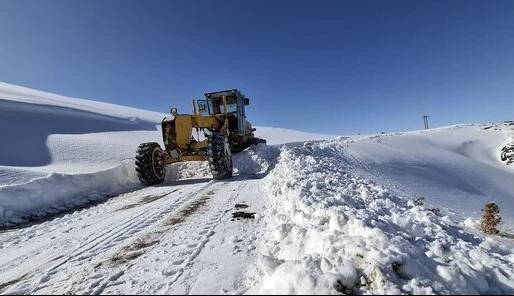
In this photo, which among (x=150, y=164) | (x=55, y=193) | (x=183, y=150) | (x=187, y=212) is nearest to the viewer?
(x=187, y=212)

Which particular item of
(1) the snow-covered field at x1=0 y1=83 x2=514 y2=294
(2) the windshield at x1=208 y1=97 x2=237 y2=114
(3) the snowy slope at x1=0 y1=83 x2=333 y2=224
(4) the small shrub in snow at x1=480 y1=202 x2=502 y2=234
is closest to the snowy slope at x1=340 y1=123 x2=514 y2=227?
(1) the snow-covered field at x1=0 y1=83 x2=514 y2=294

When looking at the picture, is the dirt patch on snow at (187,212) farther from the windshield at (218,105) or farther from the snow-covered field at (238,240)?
the windshield at (218,105)

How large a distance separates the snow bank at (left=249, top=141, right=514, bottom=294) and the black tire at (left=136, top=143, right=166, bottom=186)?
24.0ft

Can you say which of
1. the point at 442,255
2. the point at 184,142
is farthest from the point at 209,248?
the point at 184,142

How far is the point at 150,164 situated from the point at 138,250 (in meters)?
7.34

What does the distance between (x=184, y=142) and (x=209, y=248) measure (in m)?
8.02

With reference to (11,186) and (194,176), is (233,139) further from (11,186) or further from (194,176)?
(11,186)

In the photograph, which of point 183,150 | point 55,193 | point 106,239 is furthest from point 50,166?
point 106,239

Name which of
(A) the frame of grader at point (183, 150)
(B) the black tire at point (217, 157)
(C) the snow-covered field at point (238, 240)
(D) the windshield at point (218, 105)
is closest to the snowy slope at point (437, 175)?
(C) the snow-covered field at point (238, 240)

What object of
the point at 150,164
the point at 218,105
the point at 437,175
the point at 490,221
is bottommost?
the point at 437,175

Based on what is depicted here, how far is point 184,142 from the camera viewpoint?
39.3 ft

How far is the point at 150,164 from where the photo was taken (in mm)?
11508

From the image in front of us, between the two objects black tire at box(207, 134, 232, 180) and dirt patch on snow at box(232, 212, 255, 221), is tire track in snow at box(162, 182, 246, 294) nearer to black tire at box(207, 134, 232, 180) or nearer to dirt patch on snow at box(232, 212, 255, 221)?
dirt patch on snow at box(232, 212, 255, 221)

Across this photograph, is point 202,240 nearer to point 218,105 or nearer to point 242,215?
point 242,215
